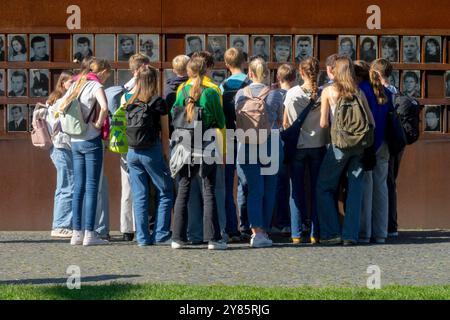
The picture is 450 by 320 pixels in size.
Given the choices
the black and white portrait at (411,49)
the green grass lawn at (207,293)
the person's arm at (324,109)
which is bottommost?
the green grass lawn at (207,293)

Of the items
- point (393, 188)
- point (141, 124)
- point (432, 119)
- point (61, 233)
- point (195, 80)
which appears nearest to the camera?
point (195, 80)

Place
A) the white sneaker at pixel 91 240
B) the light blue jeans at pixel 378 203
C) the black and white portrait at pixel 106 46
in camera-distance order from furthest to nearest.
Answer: the black and white portrait at pixel 106 46
the light blue jeans at pixel 378 203
the white sneaker at pixel 91 240

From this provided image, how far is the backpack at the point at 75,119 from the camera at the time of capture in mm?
14133

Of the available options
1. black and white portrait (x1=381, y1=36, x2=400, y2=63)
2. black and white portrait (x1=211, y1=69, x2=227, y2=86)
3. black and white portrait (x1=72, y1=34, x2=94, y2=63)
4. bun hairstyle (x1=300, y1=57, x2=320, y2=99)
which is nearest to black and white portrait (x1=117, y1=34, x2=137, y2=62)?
black and white portrait (x1=72, y1=34, x2=94, y2=63)

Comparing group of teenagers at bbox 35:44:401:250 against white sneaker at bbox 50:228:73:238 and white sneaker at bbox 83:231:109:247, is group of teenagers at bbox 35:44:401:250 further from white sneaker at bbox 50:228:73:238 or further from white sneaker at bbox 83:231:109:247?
white sneaker at bbox 50:228:73:238

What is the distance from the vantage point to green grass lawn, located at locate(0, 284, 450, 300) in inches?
425

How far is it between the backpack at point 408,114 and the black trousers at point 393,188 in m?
0.27

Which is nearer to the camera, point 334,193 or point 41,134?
point 334,193

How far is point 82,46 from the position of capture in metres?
16.1

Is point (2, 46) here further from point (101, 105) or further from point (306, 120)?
point (306, 120)

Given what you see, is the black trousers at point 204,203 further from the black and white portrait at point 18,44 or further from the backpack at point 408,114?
the black and white portrait at point 18,44

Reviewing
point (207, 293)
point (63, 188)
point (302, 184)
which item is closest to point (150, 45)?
point (63, 188)

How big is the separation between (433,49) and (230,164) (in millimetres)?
3212

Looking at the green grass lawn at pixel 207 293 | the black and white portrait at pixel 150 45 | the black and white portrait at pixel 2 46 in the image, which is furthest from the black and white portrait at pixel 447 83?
the green grass lawn at pixel 207 293
